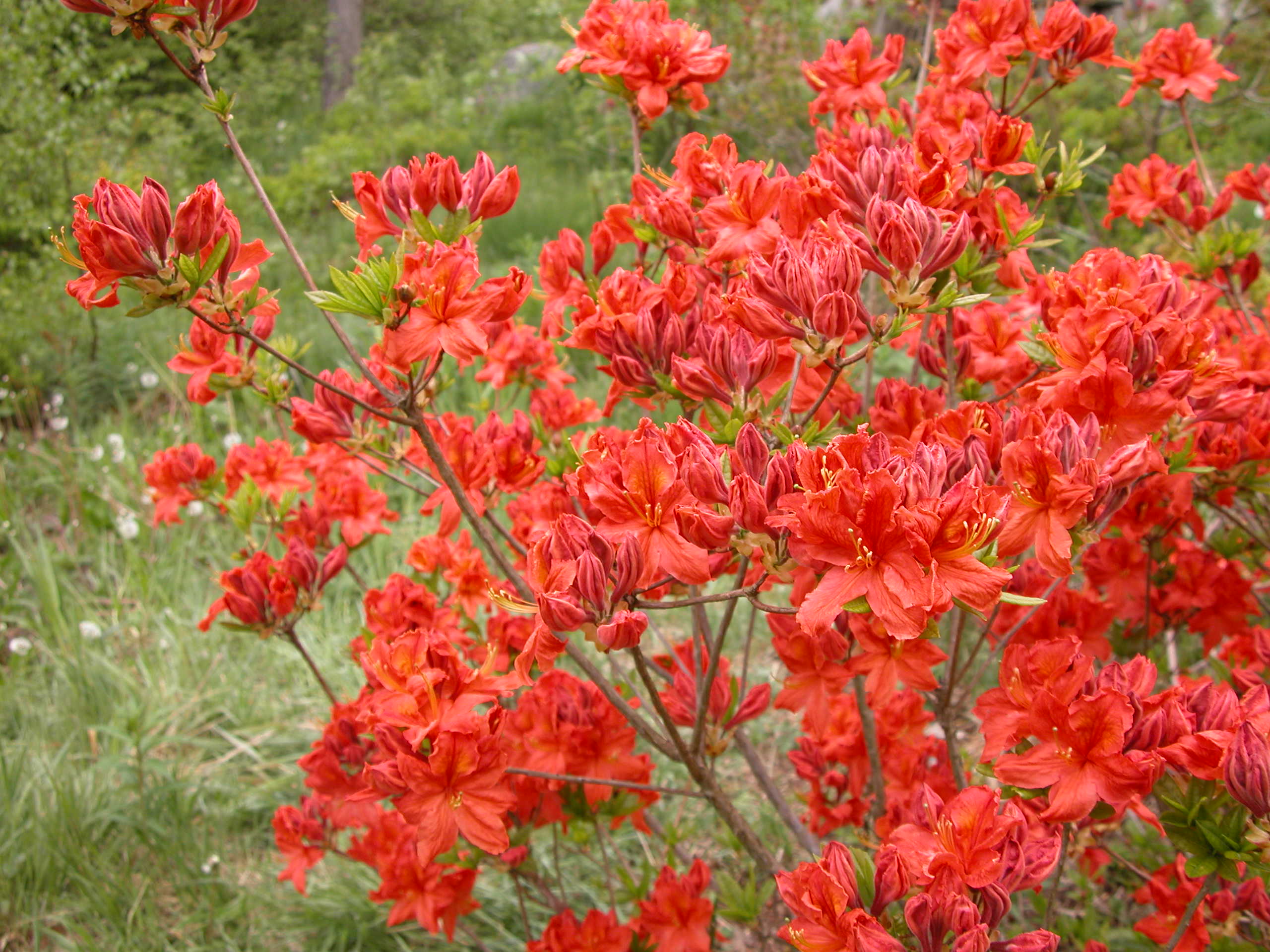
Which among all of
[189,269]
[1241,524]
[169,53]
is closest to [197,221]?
[189,269]

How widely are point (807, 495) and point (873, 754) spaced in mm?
994

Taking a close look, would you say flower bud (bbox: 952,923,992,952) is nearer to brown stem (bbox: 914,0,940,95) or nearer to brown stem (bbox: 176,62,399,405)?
brown stem (bbox: 176,62,399,405)

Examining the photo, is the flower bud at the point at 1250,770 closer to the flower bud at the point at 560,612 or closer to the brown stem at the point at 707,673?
the brown stem at the point at 707,673

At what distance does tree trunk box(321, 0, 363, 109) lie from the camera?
1277cm

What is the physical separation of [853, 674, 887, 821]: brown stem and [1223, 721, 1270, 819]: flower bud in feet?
2.20

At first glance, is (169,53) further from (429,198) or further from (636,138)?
(636,138)

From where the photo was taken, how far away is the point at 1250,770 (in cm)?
104

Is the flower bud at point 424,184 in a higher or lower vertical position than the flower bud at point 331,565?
higher

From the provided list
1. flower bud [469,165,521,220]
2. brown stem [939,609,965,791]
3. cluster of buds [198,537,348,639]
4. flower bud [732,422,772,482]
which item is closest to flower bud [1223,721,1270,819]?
brown stem [939,609,965,791]

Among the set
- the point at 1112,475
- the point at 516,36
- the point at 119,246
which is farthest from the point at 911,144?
the point at 516,36

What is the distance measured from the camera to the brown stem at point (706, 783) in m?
1.23

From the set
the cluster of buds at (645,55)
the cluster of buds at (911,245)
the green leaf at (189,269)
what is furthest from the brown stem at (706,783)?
the cluster of buds at (645,55)

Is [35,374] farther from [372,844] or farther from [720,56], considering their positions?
[720,56]

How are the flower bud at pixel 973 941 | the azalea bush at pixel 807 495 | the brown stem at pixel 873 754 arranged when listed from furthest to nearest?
1. the brown stem at pixel 873 754
2. the azalea bush at pixel 807 495
3. the flower bud at pixel 973 941
